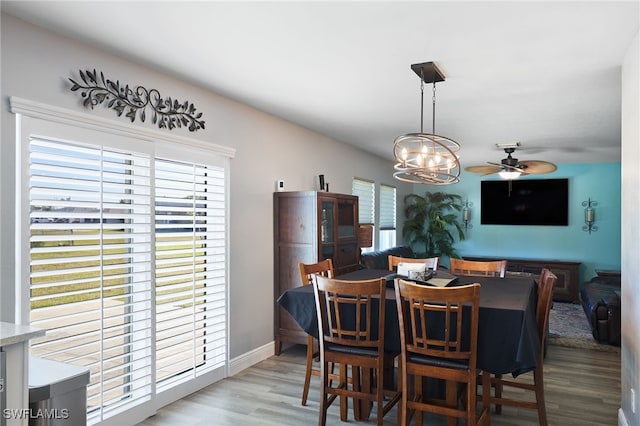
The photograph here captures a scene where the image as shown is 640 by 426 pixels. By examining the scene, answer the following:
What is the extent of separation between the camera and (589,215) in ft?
25.5

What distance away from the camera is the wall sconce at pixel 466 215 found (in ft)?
28.7

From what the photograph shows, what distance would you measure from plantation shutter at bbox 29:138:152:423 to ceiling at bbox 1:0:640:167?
30.2 inches

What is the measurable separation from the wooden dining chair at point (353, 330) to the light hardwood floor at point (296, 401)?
394 millimetres

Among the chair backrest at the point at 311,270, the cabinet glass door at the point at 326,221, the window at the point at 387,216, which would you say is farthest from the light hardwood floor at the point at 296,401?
the window at the point at 387,216

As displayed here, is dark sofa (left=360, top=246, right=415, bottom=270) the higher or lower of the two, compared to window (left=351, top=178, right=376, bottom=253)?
lower

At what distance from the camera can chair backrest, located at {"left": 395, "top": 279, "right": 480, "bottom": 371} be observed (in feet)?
7.86

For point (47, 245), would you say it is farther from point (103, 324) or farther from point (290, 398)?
point (290, 398)

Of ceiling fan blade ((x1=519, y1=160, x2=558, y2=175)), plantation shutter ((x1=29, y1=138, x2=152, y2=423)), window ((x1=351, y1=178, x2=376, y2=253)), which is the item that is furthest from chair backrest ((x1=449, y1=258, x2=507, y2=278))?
plantation shutter ((x1=29, y1=138, x2=152, y2=423))

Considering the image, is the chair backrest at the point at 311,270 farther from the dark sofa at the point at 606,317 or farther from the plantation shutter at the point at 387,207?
the plantation shutter at the point at 387,207

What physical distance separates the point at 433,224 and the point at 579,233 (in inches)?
100

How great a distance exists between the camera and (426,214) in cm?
880

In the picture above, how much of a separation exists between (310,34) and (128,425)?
9.04 feet

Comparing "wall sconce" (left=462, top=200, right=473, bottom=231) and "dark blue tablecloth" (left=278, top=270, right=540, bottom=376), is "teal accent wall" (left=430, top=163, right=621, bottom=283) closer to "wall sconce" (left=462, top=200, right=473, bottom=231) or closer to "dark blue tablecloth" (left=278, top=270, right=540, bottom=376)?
"wall sconce" (left=462, top=200, right=473, bottom=231)

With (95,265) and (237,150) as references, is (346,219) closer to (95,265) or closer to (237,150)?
(237,150)
